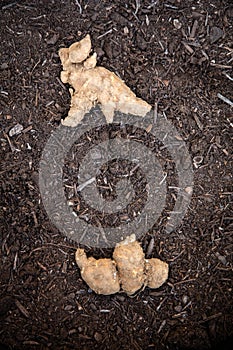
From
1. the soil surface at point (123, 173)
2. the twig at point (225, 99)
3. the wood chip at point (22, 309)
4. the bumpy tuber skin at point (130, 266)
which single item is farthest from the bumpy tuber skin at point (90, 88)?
the wood chip at point (22, 309)

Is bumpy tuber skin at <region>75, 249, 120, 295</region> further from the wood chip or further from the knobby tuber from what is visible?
the wood chip

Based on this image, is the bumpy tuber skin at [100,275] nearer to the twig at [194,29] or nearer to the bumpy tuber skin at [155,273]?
the bumpy tuber skin at [155,273]

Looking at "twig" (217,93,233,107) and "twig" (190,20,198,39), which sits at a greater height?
"twig" (190,20,198,39)

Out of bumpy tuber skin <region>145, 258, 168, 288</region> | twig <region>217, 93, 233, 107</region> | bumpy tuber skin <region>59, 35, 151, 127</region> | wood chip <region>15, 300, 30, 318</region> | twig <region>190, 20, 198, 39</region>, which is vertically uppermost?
twig <region>190, 20, 198, 39</region>

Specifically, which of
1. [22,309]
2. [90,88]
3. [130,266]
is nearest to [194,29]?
[90,88]

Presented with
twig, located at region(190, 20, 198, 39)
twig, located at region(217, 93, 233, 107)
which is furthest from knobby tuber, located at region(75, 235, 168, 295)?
twig, located at region(190, 20, 198, 39)

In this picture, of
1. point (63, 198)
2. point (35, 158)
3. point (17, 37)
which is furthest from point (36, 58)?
point (63, 198)
